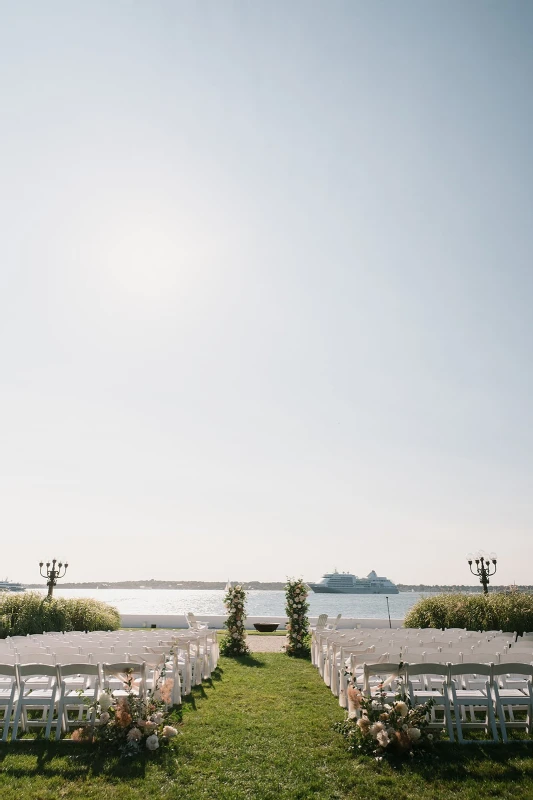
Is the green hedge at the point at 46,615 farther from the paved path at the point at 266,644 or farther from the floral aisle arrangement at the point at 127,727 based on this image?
the floral aisle arrangement at the point at 127,727

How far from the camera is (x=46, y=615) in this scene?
17844mm

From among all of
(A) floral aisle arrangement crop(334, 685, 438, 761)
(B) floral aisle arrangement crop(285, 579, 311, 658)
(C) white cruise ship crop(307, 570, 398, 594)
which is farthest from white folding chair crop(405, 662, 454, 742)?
(C) white cruise ship crop(307, 570, 398, 594)

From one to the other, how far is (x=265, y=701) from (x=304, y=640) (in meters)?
7.59

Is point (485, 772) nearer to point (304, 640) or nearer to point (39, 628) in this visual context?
point (304, 640)

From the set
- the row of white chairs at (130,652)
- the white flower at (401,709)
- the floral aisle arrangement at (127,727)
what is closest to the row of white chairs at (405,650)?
the white flower at (401,709)

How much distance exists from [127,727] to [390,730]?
338 cm

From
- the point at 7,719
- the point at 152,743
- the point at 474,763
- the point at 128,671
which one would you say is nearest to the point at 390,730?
the point at 474,763

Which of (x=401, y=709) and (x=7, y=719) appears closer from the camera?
(x=401, y=709)

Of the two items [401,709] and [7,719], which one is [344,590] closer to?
[401,709]

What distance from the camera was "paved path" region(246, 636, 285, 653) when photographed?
18.0 metres

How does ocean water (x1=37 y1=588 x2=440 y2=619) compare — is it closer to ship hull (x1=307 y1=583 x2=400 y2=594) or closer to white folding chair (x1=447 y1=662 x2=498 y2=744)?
ship hull (x1=307 y1=583 x2=400 y2=594)

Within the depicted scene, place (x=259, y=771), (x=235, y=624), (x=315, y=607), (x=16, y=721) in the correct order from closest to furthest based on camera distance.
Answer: (x=259, y=771) → (x=16, y=721) → (x=235, y=624) → (x=315, y=607)

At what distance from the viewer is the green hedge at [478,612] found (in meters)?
16.5

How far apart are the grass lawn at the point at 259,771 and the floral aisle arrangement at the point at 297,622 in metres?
8.94
